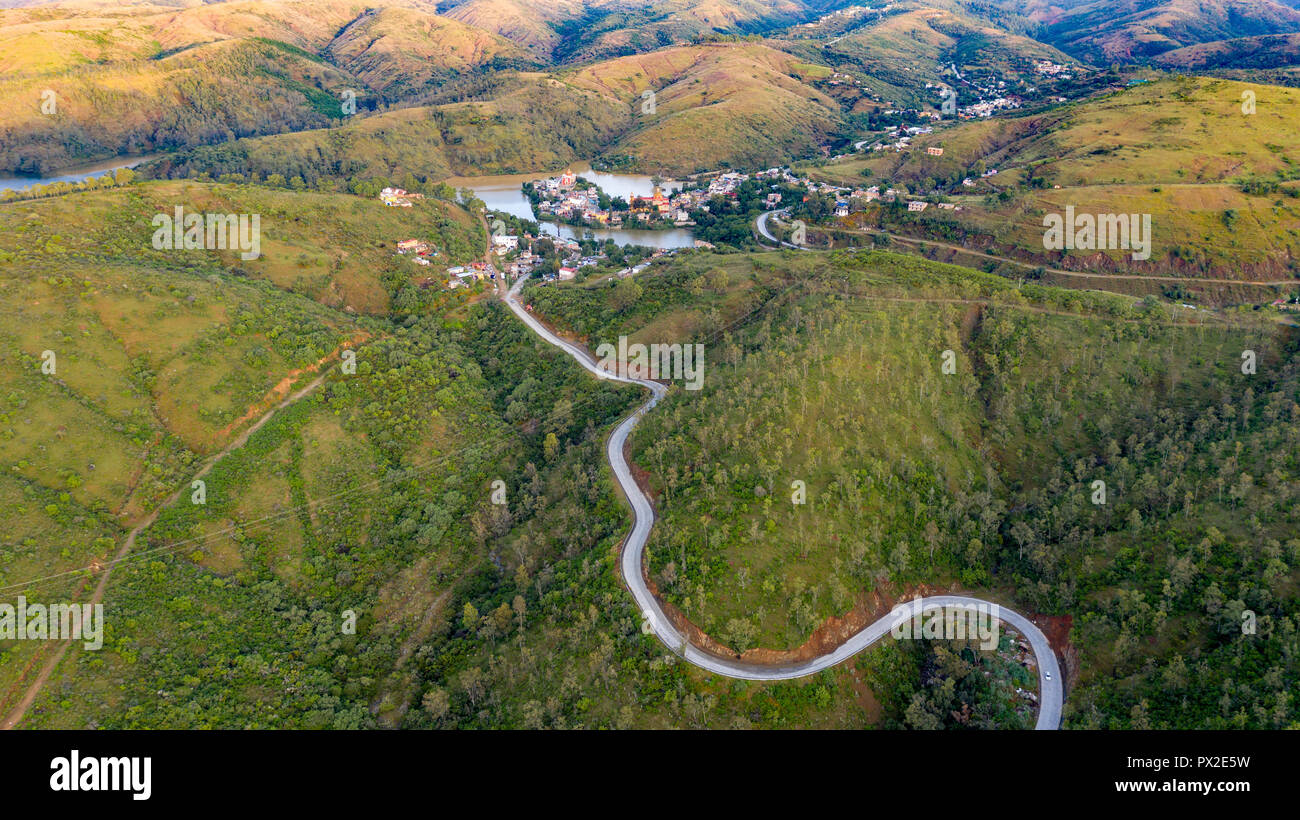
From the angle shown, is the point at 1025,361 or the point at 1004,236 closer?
the point at 1025,361

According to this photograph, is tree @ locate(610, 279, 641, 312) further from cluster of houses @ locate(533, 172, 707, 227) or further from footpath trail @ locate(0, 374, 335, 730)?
cluster of houses @ locate(533, 172, 707, 227)

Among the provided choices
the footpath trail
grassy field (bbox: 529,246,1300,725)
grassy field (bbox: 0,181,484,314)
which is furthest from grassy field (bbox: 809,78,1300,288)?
the footpath trail

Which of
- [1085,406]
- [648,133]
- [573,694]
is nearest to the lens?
[573,694]

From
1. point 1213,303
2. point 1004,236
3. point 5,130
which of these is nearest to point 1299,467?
point 1213,303

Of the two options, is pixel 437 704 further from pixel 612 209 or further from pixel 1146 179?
pixel 1146 179

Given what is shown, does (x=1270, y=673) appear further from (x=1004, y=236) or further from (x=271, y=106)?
(x=271, y=106)

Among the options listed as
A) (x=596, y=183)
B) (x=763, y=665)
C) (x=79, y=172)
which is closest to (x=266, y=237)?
(x=763, y=665)
